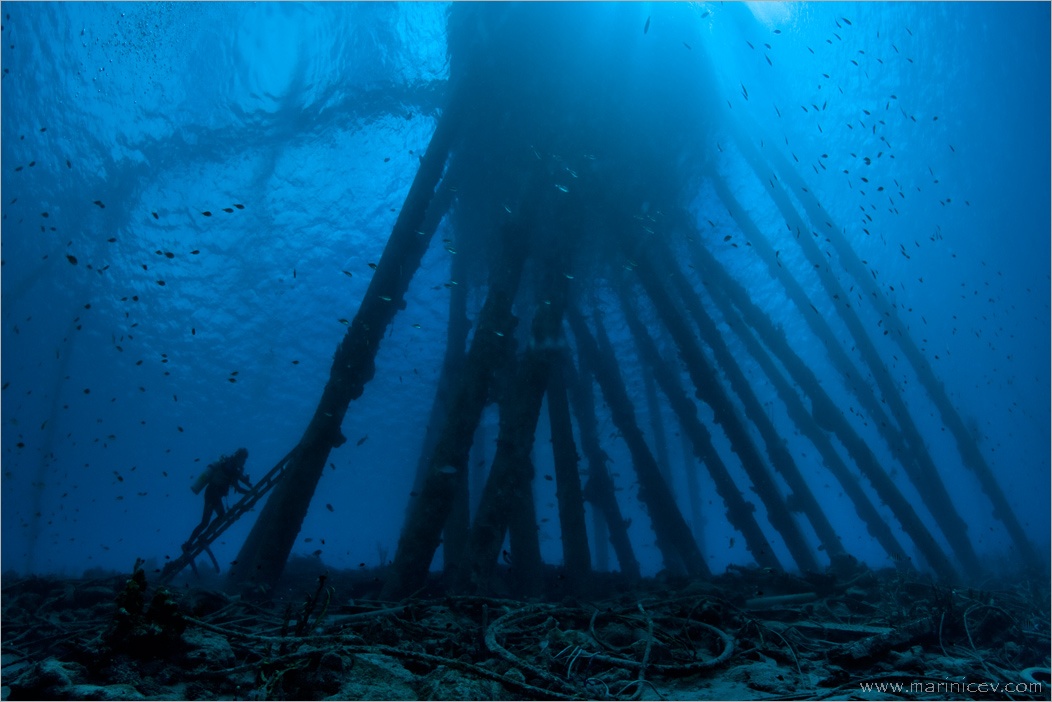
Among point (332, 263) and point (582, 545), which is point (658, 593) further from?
point (332, 263)

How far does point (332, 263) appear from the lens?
23.2m

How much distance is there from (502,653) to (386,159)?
53.3 feet

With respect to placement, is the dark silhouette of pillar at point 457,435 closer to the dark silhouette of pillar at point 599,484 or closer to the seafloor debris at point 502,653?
the seafloor debris at point 502,653

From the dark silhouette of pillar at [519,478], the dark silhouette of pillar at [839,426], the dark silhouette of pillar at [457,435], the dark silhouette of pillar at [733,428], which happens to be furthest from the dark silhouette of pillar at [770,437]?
the dark silhouette of pillar at [457,435]

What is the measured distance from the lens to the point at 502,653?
10.7 ft

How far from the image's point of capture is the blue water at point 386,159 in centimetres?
1086

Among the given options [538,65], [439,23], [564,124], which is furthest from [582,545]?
[439,23]

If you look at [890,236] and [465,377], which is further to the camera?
[890,236]

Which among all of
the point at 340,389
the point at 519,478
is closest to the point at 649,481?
the point at 519,478

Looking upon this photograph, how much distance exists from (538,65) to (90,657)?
10675mm

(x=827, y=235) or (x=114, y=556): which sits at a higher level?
(x=827, y=235)

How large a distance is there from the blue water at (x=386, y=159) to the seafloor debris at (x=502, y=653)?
4866mm

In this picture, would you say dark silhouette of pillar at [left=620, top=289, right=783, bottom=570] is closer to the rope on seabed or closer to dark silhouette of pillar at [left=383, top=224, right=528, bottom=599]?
dark silhouette of pillar at [left=383, top=224, right=528, bottom=599]

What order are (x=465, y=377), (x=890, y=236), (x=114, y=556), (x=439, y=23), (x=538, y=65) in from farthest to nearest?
(x=114, y=556) → (x=890, y=236) → (x=439, y=23) → (x=538, y=65) → (x=465, y=377)
